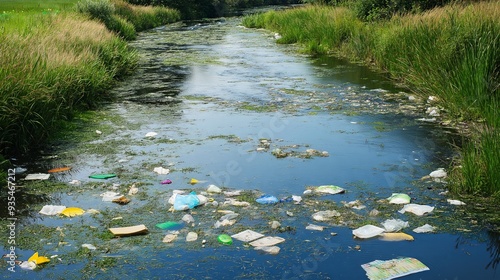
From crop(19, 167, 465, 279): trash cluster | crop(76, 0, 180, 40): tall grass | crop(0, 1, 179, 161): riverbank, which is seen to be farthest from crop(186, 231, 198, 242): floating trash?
crop(76, 0, 180, 40): tall grass

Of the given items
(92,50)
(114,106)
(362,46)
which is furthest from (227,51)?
(114,106)

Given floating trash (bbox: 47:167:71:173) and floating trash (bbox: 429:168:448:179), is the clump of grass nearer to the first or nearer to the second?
floating trash (bbox: 47:167:71:173)

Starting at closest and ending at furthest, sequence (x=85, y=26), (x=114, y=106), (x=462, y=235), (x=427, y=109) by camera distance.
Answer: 1. (x=462, y=235)
2. (x=427, y=109)
3. (x=114, y=106)
4. (x=85, y=26)

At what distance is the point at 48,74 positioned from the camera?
883 cm

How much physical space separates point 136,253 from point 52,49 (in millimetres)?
6504

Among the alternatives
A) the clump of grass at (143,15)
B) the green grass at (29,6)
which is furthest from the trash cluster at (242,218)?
the clump of grass at (143,15)

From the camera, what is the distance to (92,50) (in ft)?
41.4

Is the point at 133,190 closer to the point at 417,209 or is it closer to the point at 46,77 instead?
the point at 417,209

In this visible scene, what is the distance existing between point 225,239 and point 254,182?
4.99 ft

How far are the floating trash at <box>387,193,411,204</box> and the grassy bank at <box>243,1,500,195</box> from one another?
0.51 metres

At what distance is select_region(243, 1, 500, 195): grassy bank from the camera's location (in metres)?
5.79

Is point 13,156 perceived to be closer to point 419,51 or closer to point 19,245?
point 19,245

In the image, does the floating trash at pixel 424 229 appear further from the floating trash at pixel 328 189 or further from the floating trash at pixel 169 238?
the floating trash at pixel 169 238

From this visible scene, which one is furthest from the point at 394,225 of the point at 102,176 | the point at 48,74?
the point at 48,74
